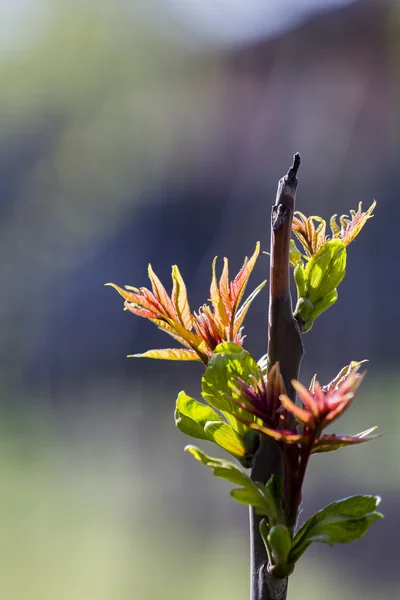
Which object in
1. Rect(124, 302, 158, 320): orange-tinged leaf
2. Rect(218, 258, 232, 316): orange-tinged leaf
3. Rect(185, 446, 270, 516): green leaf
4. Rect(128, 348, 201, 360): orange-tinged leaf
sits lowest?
Rect(185, 446, 270, 516): green leaf

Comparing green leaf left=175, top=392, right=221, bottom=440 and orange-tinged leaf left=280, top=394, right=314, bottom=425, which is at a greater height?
orange-tinged leaf left=280, top=394, right=314, bottom=425

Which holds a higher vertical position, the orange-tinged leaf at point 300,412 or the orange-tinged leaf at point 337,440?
the orange-tinged leaf at point 300,412

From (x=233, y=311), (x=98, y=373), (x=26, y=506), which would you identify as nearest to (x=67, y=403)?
(x=98, y=373)

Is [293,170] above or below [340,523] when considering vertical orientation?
above

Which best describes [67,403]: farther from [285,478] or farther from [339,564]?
[285,478]
